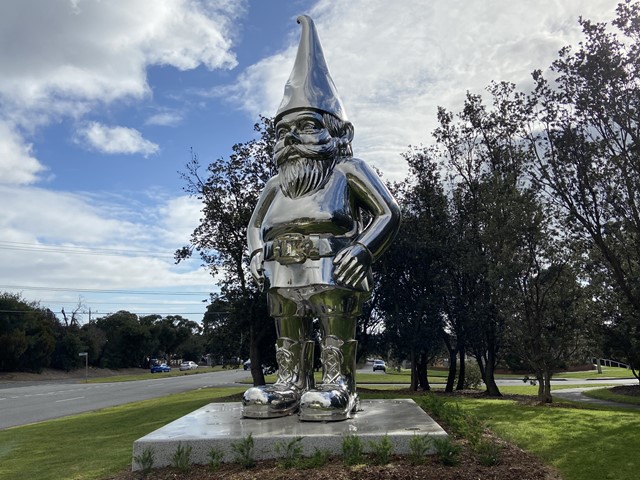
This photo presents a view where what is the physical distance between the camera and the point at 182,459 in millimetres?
4090

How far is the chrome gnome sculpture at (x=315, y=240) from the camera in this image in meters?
5.15

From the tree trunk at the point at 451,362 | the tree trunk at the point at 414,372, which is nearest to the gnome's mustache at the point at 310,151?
the tree trunk at the point at 414,372

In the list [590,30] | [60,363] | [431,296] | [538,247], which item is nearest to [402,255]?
[431,296]

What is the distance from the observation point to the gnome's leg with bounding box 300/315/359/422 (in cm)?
471

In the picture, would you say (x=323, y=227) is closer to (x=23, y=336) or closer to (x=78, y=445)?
(x=78, y=445)

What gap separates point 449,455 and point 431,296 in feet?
50.2

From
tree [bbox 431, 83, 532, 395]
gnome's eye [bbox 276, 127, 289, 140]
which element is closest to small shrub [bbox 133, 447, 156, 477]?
gnome's eye [bbox 276, 127, 289, 140]

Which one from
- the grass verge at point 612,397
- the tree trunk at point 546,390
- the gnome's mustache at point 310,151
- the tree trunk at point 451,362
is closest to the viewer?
the gnome's mustache at point 310,151

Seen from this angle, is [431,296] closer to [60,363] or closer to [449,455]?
[449,455]

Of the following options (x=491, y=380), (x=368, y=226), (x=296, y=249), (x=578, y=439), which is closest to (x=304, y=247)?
(x=296, y=249)

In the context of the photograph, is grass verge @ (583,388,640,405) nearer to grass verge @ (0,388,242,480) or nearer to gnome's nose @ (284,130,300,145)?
grass verge @ (0,388,242,480)

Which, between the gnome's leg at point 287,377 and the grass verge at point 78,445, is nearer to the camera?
the gnome's leg at point 287,377

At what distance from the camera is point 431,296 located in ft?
62.3

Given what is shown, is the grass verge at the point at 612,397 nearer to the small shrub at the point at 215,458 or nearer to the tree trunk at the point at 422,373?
the tree trunk at the point at 422,373
